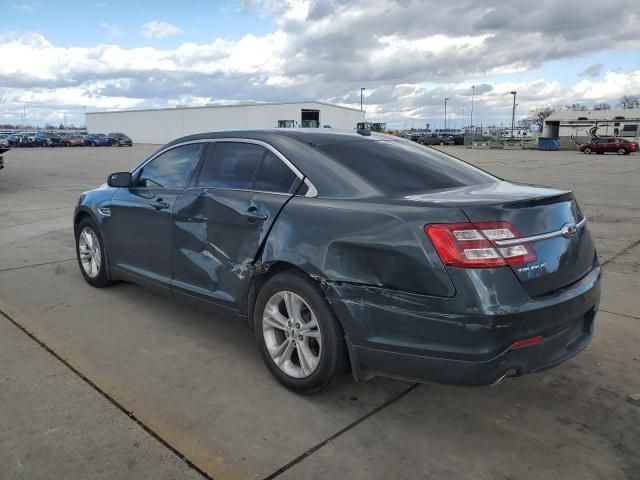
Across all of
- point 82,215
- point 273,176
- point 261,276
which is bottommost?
point 261,276

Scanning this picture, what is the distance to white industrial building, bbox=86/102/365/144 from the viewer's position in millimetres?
64812

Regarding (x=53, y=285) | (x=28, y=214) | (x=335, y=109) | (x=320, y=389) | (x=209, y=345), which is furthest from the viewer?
(x=335, y=109)

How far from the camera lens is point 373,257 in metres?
2.78

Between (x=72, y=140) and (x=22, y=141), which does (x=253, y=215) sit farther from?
(x=72, y=140)

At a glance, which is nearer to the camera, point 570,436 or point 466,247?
point 466,247

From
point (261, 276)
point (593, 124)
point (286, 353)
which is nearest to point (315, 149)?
point (261, 276)

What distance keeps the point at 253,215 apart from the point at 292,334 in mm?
807

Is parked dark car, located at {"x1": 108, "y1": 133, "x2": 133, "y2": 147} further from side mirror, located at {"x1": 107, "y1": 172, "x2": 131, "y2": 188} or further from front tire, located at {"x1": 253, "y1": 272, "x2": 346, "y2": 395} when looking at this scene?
front tire, located at {"x1": 253, "y1": 272, "x2": 346, "y2": 395}

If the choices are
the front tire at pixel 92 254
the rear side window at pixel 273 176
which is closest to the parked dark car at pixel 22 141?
the front tire at pixel 92 254

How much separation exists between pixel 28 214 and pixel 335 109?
68.5 m

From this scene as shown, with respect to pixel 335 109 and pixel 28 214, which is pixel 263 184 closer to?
pixel 28 214

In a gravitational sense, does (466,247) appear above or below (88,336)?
above

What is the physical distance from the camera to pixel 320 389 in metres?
3.15

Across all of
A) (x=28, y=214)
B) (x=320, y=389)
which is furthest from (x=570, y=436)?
(x=28, y=214)
